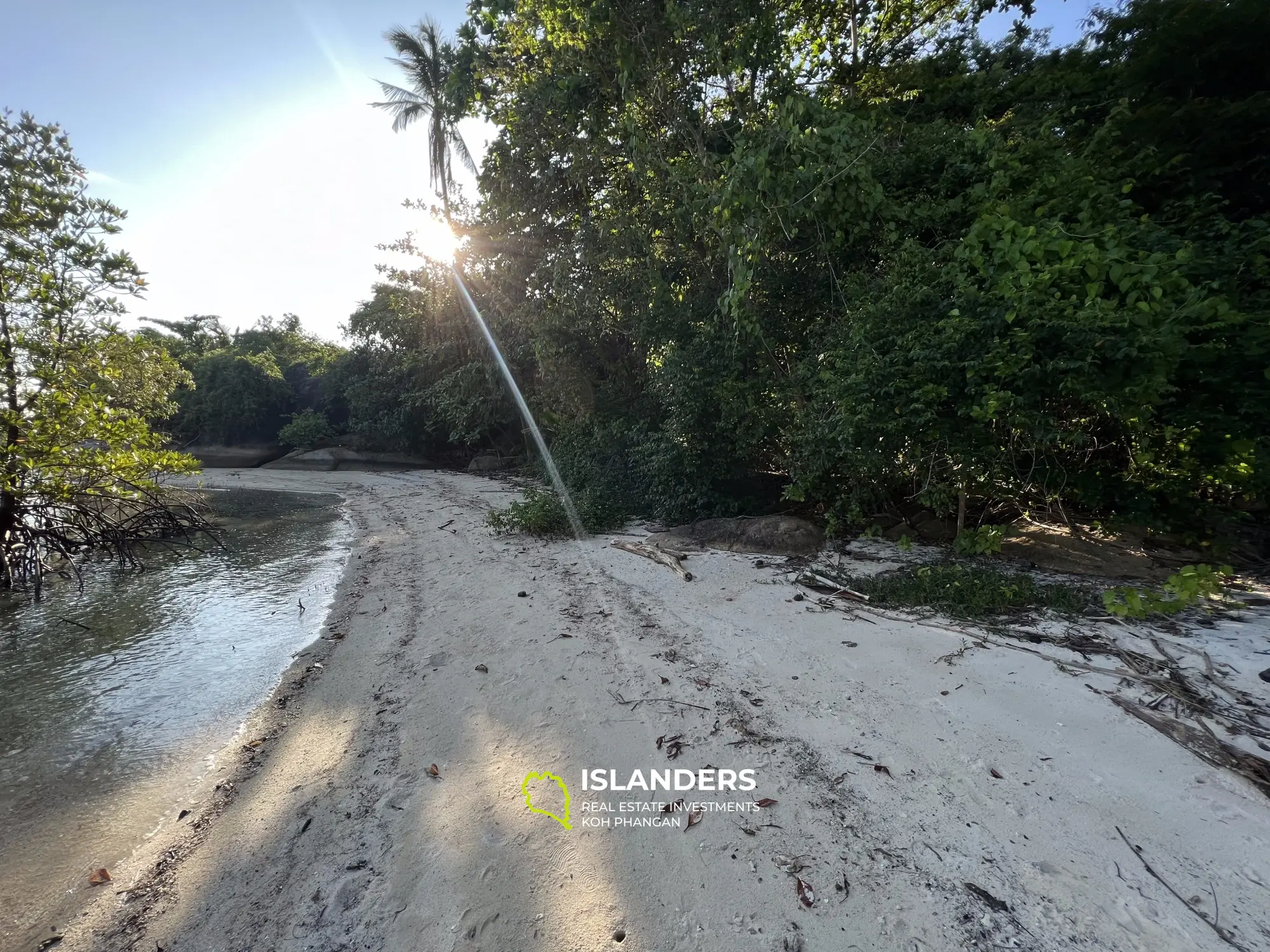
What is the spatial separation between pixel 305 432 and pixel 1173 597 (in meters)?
28.3

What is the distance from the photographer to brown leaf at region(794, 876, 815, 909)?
81.5 inches

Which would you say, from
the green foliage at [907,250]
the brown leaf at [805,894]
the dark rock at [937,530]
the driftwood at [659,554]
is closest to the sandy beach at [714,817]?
the brown leaf at [805,894]

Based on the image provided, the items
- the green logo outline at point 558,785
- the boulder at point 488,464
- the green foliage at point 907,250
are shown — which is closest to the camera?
the green logo outline at point 558,785

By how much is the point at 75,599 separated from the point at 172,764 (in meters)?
5.24

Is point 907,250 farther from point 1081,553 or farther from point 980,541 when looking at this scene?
point 1081,553

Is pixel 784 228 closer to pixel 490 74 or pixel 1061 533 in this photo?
pixel 1061 533

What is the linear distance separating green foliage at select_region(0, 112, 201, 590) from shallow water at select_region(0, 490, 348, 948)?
1.10m

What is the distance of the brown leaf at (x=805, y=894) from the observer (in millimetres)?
2070

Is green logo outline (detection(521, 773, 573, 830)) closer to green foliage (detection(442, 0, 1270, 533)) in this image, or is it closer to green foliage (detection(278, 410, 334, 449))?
green foliage (detection(442, 0, 1270, 533))

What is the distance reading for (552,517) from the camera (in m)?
8.94

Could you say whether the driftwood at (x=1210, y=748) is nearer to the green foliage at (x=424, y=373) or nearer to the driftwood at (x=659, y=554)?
the driftwood at (x=659, y=554)

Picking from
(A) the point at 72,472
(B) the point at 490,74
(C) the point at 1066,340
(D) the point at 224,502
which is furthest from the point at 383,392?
(C) the point at 1066,340

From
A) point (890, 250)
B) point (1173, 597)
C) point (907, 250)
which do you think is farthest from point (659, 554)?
point (1173, 597)

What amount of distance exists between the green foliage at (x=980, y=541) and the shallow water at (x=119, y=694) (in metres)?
6.89
